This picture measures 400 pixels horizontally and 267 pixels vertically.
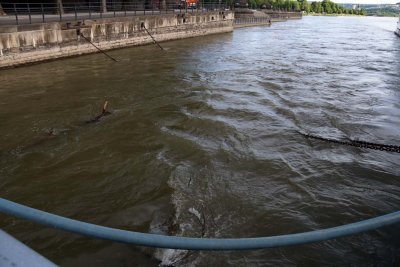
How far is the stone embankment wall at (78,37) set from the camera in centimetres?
1973

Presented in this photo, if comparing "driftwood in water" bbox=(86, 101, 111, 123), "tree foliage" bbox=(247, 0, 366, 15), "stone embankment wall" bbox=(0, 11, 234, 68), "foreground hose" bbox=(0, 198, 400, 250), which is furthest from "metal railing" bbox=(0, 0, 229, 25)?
"tree foliage" bbox=(247, 0, 366, 15)

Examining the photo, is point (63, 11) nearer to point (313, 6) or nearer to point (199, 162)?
point (199, 162)

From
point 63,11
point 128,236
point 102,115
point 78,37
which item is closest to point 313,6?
point 63,11

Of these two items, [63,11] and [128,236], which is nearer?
[128,236]

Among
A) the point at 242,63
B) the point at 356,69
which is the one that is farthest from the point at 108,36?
the point at 356,69

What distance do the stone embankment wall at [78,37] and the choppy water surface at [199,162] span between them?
166 centimetres

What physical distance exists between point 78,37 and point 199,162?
60.2 ft

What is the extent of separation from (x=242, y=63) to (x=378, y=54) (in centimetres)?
1449

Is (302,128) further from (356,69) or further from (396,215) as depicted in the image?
(356,69)

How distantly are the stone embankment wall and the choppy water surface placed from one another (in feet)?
5.46

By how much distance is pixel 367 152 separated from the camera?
10266 mm

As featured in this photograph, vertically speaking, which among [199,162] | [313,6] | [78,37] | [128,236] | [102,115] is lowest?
[199,162]

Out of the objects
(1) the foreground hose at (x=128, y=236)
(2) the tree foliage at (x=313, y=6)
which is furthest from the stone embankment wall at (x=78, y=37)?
(2) the tree foliage at (x=313, y=6)

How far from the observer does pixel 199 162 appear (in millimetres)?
9375
